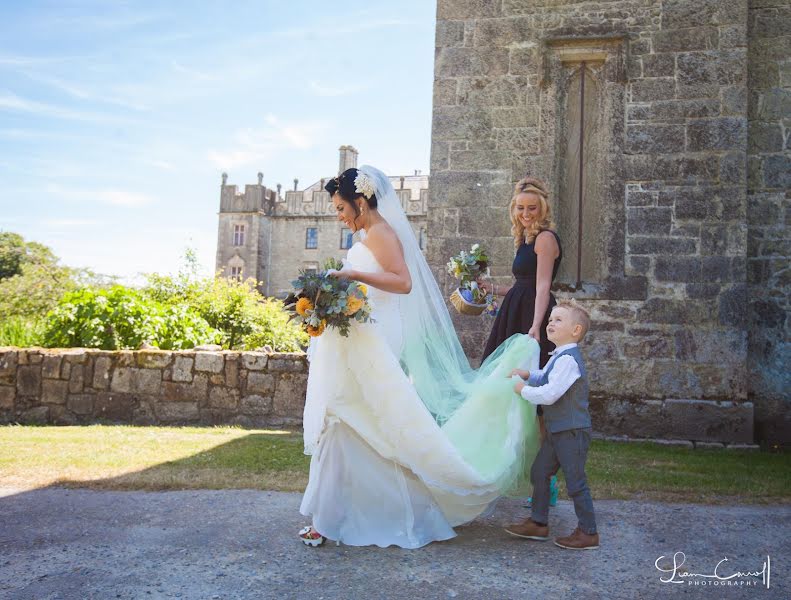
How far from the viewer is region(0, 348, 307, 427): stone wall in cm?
784

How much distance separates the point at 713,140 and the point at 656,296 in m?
1.80

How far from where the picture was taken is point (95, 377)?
7938 mm

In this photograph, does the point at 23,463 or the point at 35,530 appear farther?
the point at 23,463

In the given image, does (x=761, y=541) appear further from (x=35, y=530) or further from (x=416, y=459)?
(x=35, y=530)

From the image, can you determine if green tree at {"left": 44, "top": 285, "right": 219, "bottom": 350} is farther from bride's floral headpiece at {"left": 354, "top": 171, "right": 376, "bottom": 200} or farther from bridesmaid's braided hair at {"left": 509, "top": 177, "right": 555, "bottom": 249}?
bridesmaid's braided hair at {"left": 509, "top": 177, "right": 555, "bottom": 249}

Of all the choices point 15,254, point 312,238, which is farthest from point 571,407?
point 15,254

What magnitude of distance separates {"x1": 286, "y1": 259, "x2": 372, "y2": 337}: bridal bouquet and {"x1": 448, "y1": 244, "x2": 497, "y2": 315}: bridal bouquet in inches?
49.6

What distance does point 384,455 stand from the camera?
363cm

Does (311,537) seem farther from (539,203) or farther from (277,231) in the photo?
(277,231)

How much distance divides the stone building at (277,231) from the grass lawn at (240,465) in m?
38.9

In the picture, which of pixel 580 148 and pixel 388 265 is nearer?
pixel 388 265

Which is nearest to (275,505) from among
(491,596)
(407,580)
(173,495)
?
(173,495)

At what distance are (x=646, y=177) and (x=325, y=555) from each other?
5.76 metres
